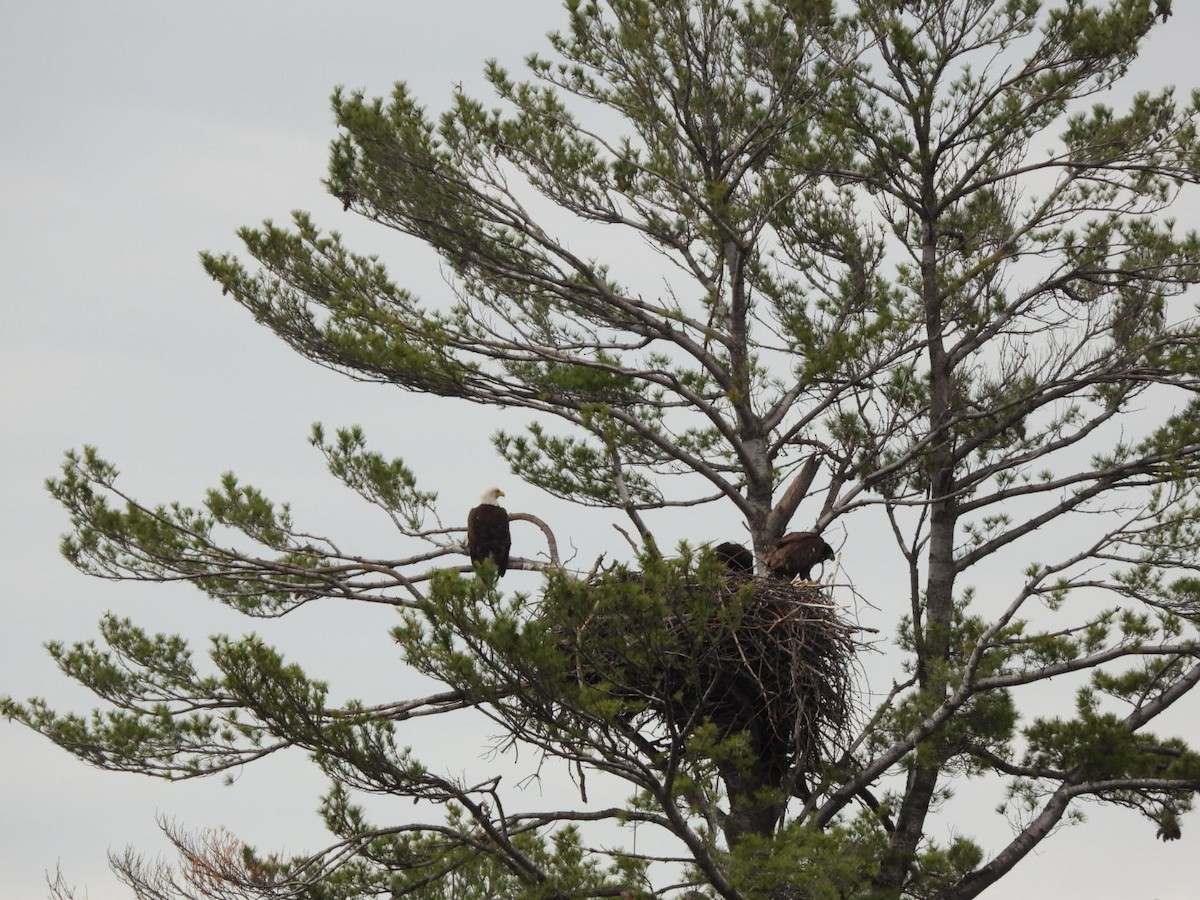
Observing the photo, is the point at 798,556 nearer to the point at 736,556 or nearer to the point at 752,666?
the point at 736,556

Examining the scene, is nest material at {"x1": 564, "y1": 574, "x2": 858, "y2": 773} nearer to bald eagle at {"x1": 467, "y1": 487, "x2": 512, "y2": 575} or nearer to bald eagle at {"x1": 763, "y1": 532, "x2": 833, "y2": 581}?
bald eagle at {"x1": 763, "y1": 532, "x2": 833, "y2": 581}

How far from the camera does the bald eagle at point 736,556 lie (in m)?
10.1

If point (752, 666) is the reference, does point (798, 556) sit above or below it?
above

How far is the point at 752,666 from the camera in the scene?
919 centimetres

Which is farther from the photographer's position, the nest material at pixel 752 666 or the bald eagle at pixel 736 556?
the bald eagle at pixel 736 556

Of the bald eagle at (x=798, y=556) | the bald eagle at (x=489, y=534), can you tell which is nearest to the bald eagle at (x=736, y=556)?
the bald eagle at (x=798, y=556)

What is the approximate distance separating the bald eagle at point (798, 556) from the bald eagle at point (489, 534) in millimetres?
1618

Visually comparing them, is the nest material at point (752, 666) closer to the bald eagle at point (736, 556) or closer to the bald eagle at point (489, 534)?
the bald eagle at point (736, 556)

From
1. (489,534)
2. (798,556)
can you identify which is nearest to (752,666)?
(798,556)

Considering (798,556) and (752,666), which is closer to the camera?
(752,666)

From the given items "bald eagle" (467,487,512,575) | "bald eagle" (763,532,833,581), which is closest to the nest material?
"bald eagle" (763,532,833,581)

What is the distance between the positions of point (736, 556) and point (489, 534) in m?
1.54

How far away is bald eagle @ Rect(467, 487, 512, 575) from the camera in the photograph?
9805 millimetres

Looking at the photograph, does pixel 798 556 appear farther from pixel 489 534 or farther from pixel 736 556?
pixel 489 534
